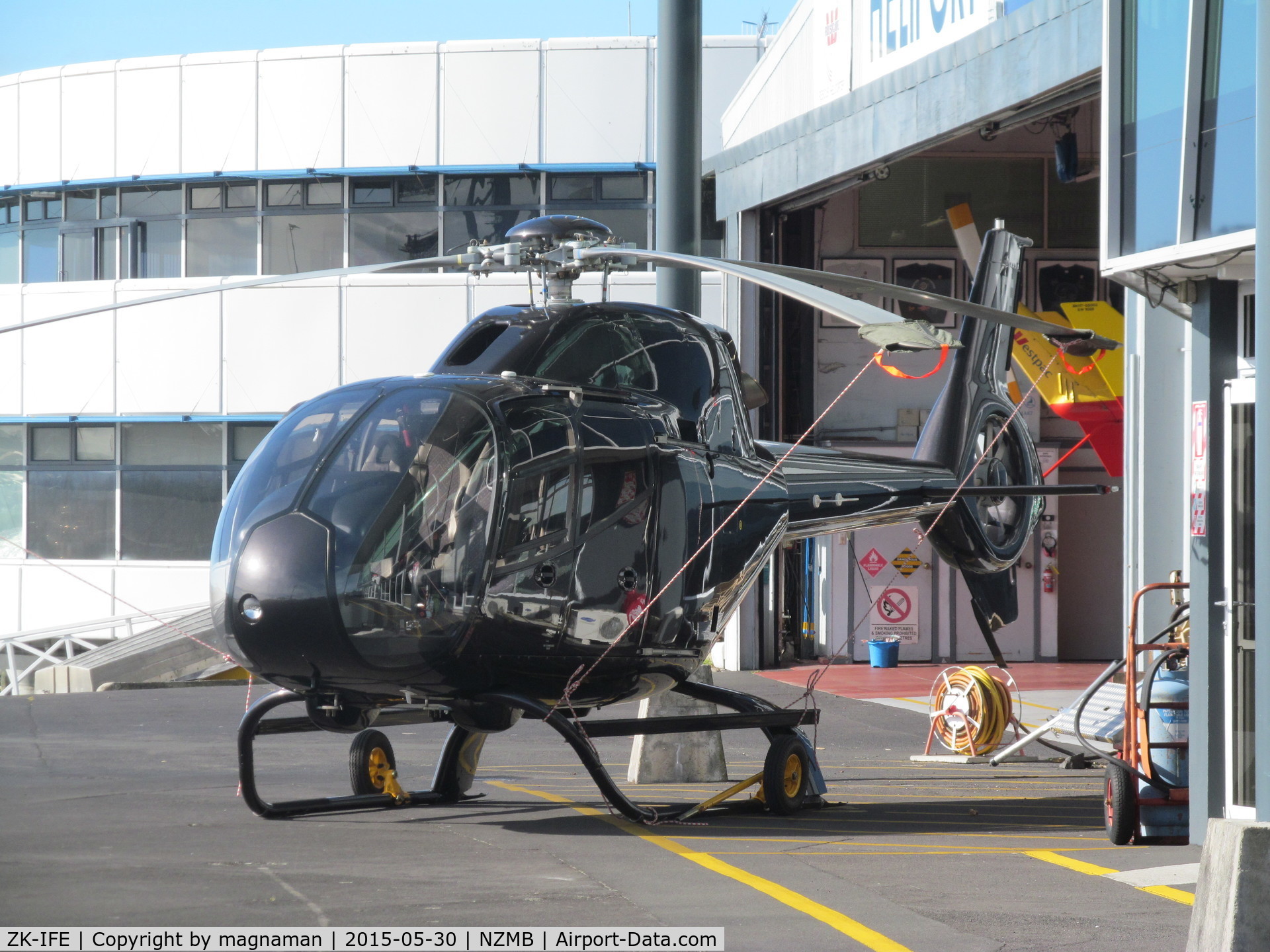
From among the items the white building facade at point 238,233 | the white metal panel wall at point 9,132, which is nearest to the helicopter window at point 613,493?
the white building facade at point 238,233

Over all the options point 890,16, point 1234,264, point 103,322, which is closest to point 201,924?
point 1234,264

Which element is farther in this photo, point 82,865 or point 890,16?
point 890,16

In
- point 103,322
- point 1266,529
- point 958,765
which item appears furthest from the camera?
point 103,322

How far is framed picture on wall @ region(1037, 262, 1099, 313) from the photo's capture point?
2245cm

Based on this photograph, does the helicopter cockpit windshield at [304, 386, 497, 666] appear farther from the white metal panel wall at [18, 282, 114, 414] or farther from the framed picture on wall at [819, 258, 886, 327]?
the white metal panel wall at [18, 282, 114, 414]

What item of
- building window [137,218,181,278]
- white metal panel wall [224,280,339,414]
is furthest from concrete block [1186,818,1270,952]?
building window [137,218,181,278]

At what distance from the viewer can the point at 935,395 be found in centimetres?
2267

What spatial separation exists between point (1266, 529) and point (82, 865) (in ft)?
18.6

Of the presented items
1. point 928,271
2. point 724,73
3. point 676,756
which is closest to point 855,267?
point 928,271

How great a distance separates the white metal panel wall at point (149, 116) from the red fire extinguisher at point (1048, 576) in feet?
52.4

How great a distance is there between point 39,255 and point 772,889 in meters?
23.0

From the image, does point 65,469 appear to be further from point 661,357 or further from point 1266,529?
point 1266,529

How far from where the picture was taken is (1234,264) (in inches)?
308

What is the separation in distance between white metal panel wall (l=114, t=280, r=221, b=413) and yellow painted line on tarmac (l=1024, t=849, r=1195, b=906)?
18186 mm
